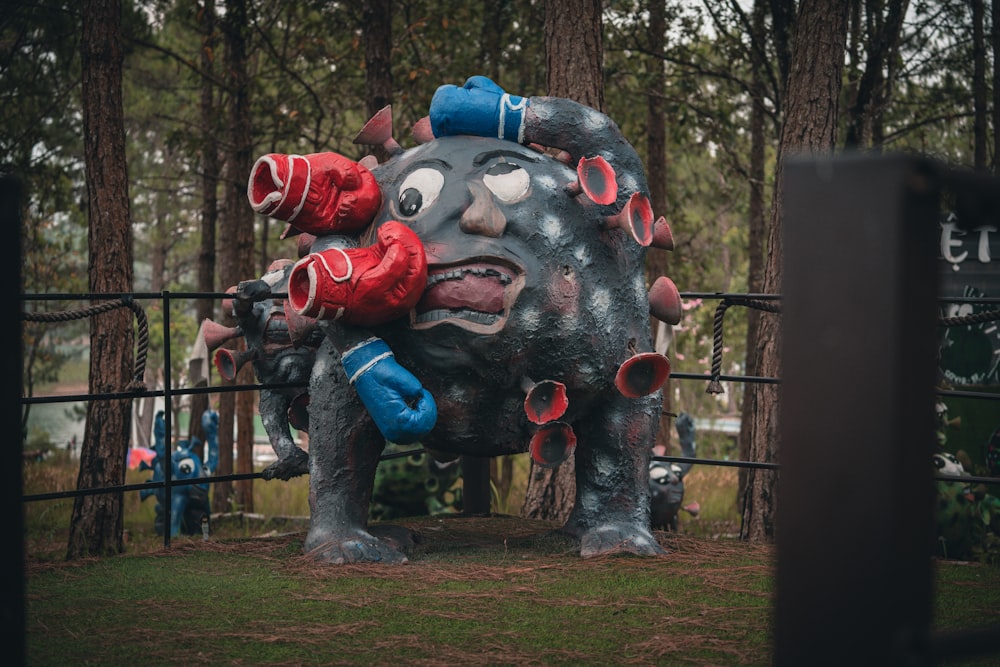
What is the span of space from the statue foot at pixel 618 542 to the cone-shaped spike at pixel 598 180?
58.6 inches

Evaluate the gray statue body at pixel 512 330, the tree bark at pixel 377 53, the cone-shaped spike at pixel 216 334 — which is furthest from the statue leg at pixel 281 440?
the tree bark at pixel 377 53

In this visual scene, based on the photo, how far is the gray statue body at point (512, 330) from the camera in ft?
15.8

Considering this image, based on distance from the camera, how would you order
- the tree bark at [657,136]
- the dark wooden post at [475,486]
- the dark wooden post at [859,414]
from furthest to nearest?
the tree bark at [657,136] < the dark wooden post at [475,486] < the dark wooden post at [859,414]

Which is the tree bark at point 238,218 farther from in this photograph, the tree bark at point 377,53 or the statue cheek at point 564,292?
the statue cheek at point 564,292

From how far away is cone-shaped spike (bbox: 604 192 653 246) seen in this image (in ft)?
16.1

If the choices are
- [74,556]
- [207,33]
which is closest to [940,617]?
[74,556]

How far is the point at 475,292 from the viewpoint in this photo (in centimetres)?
480

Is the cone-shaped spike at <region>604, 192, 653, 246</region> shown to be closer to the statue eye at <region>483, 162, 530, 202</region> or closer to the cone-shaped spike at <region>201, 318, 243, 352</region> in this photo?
the statue eye at <region>483, 162, 530, 202</region>

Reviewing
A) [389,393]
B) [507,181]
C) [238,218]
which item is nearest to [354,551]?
[389,393]

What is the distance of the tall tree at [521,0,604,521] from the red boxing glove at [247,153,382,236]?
7.01 feet

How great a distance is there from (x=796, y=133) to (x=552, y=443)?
8.75ft

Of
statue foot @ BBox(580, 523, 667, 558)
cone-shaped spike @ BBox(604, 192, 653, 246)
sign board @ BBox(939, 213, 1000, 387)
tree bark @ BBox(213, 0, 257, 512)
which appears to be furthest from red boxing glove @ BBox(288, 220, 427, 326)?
tree bark @ BBox(213, 0, 257, 512)

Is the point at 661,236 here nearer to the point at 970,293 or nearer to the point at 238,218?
the point at 970,293

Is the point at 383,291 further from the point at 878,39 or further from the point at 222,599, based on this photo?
the point at 878,39
